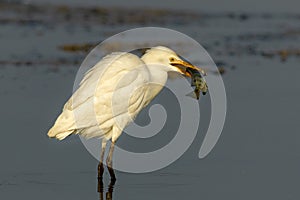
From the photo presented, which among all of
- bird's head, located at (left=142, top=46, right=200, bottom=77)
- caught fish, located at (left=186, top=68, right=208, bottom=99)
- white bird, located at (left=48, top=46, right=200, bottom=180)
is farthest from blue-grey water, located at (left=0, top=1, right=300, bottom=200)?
bird's head, located at (left=142, top=46, right=200, bottom=77)

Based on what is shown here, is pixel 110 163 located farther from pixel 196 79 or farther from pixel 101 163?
pixel 196 79

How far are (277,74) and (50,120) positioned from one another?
5126 millimetres

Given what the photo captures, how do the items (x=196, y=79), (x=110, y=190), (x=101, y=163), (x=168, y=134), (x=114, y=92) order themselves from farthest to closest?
(x=168, y=134) < (x=101, y=163) < (x=196, y=79) < (x=114, y=92) < (x=110, y=190)

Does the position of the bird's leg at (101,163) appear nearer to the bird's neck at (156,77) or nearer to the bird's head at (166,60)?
the bird's neck at (156,77)

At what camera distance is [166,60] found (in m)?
9.80

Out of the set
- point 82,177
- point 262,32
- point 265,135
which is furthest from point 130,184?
point 262,32

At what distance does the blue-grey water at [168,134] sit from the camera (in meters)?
9.56

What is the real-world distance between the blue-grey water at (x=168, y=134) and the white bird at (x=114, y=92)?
1.98 feet

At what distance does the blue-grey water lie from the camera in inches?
376

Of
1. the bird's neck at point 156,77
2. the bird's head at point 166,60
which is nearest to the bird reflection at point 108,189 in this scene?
the bird's neck at point 156,77

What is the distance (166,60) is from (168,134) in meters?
2.02

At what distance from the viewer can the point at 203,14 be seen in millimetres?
24016

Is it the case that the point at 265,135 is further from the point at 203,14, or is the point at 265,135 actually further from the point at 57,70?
the point at 203,14

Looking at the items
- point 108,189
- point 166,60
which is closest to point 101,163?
point 108,189
